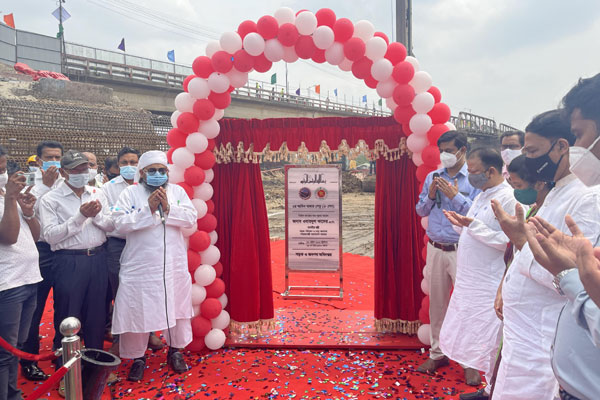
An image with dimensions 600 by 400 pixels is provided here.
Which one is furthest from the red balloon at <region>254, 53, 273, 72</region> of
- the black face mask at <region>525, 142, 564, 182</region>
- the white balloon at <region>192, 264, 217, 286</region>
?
the black face mask at <region>525, 142, 564, 182</region>

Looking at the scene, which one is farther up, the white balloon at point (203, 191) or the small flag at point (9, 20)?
the small flag at point (9, 20)

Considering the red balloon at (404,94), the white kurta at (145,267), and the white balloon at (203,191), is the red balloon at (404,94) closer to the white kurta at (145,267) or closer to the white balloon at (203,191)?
the white balloon at (203,191)

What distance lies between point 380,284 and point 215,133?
237 centimetres

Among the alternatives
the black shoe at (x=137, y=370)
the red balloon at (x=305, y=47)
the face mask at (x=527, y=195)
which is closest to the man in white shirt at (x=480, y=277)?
the face mask at (x=527, y=195)

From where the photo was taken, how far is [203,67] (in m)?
3.68


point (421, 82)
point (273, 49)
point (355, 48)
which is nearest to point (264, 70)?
point (273, 49)

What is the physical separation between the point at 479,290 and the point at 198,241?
2.55m

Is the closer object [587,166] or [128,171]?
[587,166]

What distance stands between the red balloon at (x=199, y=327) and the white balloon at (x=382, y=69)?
117 inches

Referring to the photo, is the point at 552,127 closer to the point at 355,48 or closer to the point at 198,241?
the point at 355,48

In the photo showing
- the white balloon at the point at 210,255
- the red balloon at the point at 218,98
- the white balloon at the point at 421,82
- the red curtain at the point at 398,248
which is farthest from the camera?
the red curtain at the point at 398,248

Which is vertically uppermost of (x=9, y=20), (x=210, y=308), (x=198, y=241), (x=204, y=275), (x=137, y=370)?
(x=9, y=20)

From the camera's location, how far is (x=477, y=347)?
2760mm

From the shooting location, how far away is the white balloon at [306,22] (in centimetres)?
346
